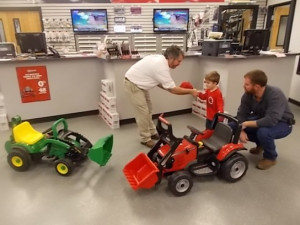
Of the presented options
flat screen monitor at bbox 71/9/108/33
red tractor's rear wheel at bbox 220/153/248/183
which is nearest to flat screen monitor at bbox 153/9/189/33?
flat screen monitor at bbox 71/9/108/33

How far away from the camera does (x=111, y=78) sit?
12.5 ft

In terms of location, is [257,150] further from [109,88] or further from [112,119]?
[109,88]

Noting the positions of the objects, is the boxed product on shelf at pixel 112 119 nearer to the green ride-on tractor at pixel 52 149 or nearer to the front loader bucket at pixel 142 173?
the green ride-on tractor at pixel 52 149

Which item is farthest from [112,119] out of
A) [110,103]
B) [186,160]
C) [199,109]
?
[186,160]

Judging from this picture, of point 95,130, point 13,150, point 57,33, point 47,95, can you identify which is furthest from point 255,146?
point 57,33

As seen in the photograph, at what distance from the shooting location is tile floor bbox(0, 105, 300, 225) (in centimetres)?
192

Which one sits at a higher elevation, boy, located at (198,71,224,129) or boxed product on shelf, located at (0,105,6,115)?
boy, located at (198,71,224,129)

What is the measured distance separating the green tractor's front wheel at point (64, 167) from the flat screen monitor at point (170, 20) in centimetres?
549

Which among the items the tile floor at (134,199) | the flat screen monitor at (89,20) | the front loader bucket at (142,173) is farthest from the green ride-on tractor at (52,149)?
the flat screen monitor at (89,20)

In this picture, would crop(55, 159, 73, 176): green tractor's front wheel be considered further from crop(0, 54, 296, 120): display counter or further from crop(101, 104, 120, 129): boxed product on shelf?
crop(0, 54, 296, 120): display counter

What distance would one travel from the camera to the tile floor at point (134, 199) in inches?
75.4

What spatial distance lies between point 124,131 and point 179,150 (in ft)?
5.33

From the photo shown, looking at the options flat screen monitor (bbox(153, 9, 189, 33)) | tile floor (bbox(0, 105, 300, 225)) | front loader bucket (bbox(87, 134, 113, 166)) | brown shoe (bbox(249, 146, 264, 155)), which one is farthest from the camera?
flat screen monitor (bbox(153, 9, 189, 33))

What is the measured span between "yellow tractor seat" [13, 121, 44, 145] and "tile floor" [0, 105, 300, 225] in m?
0.34
